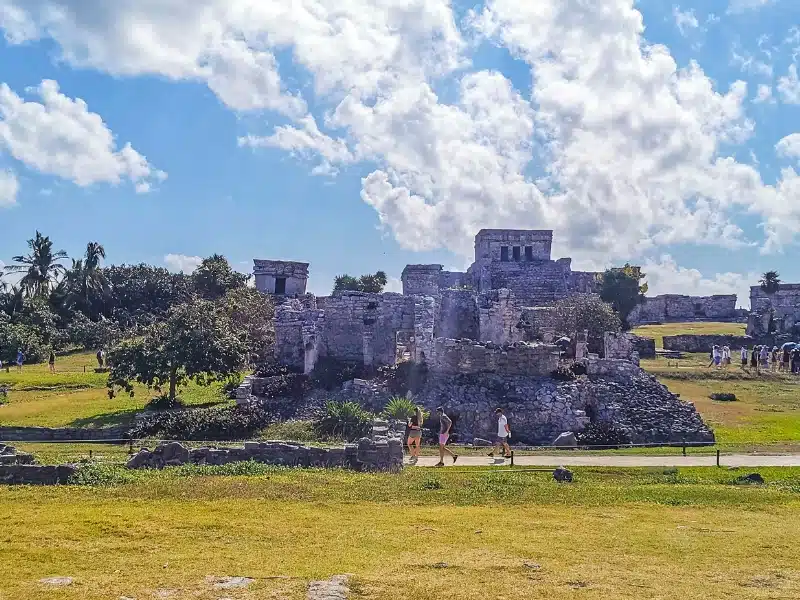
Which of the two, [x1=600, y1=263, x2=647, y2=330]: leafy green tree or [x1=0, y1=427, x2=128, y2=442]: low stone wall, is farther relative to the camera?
[x1=600, y1=263, x2=647, y2=330]: leafy green tree

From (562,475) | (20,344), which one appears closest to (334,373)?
(562,475)

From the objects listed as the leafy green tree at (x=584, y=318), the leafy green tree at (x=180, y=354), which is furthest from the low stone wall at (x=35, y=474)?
the leafy green tree at (x=584, y=318)

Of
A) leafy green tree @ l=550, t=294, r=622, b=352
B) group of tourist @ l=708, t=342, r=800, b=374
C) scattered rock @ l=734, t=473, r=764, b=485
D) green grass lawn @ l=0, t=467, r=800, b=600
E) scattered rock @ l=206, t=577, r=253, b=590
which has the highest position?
leafy green tree @ l=550, t=294, r=622, b=352

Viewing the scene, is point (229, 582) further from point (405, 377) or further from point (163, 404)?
point (163, 404)

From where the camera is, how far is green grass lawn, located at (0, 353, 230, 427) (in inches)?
879

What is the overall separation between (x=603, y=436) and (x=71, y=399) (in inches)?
719

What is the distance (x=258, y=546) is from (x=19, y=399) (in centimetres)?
2207

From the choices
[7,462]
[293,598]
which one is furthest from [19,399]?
[293,598]

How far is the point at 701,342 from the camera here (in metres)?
44.6

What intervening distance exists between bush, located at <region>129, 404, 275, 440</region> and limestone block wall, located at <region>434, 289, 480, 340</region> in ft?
36.4

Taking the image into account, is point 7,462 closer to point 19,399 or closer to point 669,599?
point 669,599

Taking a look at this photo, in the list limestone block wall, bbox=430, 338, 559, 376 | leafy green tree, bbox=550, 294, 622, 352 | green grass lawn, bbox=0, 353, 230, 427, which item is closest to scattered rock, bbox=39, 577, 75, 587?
green grass lawn, bbox=0, 353, 230, 427

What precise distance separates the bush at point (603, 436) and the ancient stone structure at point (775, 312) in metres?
30.5

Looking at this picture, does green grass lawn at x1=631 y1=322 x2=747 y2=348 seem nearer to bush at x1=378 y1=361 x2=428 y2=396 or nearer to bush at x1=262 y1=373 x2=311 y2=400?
bush at x1=378 y1=361 x2=428 y2=396
